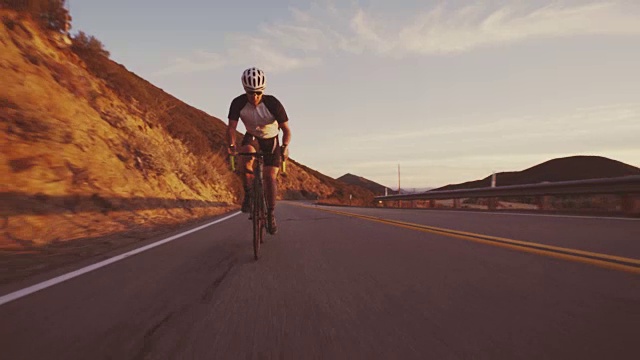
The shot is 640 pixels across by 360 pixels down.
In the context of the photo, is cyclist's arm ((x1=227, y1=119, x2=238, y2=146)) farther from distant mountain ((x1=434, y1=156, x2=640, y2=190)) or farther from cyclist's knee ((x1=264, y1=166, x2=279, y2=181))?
distant mountain ((x1=434, y1=156, x2=640, y2=190))

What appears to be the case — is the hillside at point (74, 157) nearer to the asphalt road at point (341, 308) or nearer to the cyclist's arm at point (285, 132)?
the asphalt road at point (341, 308)

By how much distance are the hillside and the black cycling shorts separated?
2.77 metres

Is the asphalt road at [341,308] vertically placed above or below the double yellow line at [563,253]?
below

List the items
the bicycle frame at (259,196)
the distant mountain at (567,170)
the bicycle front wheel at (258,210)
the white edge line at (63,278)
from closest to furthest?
1. the white edge line at (63,278)
2. the bicycle front wheel at (258,210)
3. the bicycle frame at (259,196)
4. the distant mountain at (567,170)

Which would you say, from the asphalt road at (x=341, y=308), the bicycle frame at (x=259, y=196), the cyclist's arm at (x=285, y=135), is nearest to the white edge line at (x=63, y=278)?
the asphalt road at (x=341, y=308)

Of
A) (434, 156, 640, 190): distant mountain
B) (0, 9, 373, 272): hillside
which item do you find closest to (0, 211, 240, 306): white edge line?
(0, 9, 373, 272): hillside

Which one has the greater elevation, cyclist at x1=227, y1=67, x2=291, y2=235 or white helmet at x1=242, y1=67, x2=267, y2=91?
white helmet at x1=242, y1=67, x2=267, y2=91

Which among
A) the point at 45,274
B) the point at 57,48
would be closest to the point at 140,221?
the point at 45,274

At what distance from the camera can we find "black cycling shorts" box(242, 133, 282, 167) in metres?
7.33

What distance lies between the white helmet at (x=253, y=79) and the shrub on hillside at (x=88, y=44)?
671 inches

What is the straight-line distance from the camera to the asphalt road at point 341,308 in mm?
2520

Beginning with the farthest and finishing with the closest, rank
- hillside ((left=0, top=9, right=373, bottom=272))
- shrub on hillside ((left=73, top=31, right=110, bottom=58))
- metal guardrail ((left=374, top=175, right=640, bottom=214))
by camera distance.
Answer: shrub on hillside ((left=73, top=31, right=110, bottom=58)) → metal guardrail ((left=374, top=175, right=640, bottom=214)) → hillside ((left=0, top=9, right=373, bottom=272))

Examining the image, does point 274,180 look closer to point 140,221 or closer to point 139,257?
point 139,257

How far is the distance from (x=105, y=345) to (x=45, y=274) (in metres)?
2.74
